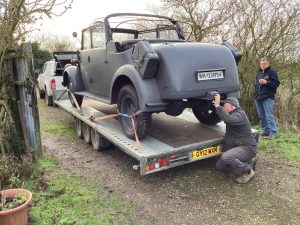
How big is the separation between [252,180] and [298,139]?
2.55 metres

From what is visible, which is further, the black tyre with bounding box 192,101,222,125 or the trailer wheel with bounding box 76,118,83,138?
the trailer wheel with bounding box 76,118,83,138

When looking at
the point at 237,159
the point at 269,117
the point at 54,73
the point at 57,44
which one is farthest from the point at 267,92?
the point at 57,44

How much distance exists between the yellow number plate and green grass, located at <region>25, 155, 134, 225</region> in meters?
1.21

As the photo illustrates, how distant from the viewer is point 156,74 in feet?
15.8

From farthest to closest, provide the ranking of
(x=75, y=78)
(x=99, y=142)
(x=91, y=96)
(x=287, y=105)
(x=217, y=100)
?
(x=287, y=105) < (x=75, y=78) < (x=91, y=96) < (x=99, y=142) < (x=217, y=100)

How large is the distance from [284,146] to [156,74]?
318 cm

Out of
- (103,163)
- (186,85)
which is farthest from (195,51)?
(103,163)

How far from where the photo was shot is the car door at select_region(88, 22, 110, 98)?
6164 millimetres

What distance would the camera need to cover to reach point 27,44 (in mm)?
5195

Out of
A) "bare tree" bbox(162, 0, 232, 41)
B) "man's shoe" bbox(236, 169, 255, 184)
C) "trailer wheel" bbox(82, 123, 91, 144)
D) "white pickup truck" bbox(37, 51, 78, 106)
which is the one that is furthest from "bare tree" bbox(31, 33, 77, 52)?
"man's shoe" bbox(236, 169, 255, 184)

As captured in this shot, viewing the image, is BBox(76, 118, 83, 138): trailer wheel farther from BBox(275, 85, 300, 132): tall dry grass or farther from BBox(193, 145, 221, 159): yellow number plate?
BBox(275, 85, 300, 132): tall dry grass

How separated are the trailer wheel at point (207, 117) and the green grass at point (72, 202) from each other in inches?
94.5

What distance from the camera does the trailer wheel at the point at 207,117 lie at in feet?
19.6

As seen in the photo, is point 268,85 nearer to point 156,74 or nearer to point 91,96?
point 156,74
